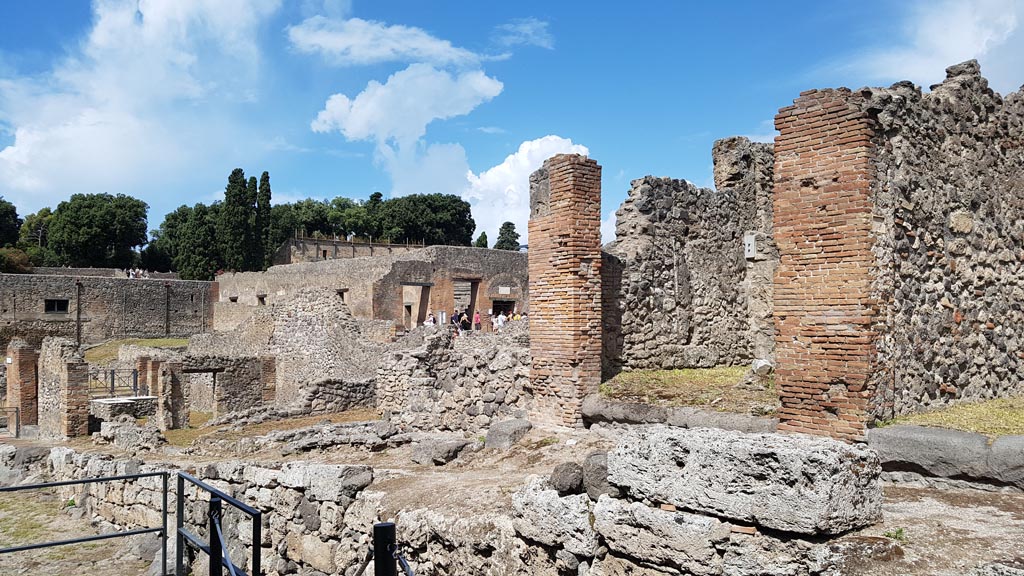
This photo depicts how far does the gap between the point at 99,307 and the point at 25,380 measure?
2392cm

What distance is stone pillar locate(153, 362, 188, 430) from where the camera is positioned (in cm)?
1838

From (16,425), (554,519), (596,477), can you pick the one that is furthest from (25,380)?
(596,477)

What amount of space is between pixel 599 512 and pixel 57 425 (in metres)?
16.2

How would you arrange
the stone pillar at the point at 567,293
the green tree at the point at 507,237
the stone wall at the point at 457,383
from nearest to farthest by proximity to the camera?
the stone pillar at the point at 567,293, the stone wall at the point at 457,383, the green tree at the point at 507,237

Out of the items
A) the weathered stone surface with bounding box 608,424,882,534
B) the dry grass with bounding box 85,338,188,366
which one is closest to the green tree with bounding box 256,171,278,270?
the dry grass with bounding box 85,338,188,366

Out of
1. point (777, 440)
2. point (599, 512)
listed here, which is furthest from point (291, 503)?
point (777, 440)

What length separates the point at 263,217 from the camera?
51.7 meters

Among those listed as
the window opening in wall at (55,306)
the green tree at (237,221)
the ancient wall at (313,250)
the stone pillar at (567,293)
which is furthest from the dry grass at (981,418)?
the green tree at (237,221)

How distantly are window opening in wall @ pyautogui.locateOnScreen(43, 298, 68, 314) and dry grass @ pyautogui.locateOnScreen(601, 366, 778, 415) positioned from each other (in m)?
38.7

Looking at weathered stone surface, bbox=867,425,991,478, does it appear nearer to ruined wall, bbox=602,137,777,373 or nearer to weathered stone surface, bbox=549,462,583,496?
weathered stone surface, bbox=549,462,583,496

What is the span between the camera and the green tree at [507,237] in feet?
280

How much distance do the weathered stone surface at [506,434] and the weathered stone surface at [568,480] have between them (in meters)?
4.38

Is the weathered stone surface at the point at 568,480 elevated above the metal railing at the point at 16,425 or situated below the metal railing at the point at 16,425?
above

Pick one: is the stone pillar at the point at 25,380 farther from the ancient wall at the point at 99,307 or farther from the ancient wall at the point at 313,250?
the ancient wall at the point at 313,250
